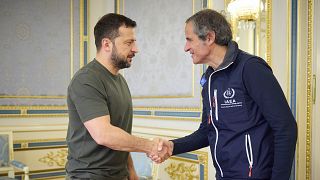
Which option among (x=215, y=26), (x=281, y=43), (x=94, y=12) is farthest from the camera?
(x=94, y=12)

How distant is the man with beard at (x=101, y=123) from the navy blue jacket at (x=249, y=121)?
1.63 ft

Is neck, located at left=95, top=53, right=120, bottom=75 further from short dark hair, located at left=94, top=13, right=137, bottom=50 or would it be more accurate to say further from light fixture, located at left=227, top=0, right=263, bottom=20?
light fixture, located at left=227, top=0, right=263, bottom=20

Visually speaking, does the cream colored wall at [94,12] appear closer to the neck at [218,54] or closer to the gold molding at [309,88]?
the gold molding at [309,88]

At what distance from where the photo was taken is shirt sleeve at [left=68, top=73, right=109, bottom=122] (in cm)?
181

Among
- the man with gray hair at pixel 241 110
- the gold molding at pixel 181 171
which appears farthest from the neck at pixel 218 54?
the gold molding at pixel 181 171

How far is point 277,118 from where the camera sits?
1484mm

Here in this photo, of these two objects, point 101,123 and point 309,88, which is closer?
point 101,123

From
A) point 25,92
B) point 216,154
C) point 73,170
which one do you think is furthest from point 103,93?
point 25,92

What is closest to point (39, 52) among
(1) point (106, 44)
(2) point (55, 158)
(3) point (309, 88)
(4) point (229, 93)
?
(2) point (55, 158)

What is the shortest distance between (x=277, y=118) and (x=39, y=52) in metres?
3.92

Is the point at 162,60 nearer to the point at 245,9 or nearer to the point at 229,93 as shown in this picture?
the point at 245,9

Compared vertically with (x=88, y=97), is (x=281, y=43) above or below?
above

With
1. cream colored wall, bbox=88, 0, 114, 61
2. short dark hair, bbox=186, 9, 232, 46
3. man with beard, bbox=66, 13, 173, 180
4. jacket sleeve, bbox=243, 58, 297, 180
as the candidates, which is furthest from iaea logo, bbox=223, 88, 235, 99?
cream colored wall, bbox=88, 0, 114, 61

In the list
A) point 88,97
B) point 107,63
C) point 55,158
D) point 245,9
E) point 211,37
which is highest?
point 245,9
